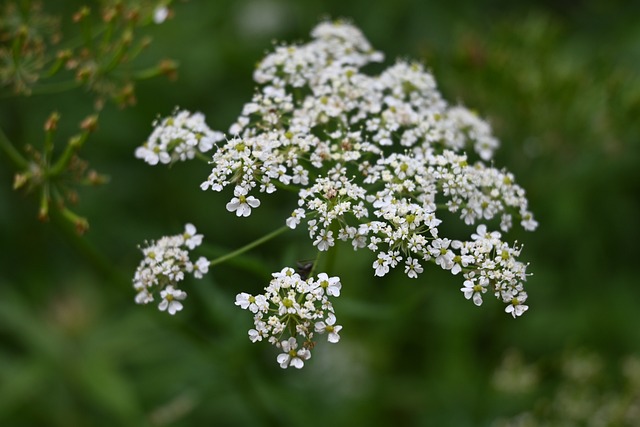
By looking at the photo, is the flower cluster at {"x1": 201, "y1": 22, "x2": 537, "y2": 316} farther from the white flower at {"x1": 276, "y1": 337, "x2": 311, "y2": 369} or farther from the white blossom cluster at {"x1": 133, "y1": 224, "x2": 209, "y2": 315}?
the white flower at {"x1": 276, "y1": 337, "x2": 311, "y2": 369}

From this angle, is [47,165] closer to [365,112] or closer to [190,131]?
[190,131]

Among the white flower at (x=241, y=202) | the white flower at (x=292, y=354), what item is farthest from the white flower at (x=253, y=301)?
the white flower at (x=241, y=202)

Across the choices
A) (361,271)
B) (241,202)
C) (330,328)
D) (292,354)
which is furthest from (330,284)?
(361,271)

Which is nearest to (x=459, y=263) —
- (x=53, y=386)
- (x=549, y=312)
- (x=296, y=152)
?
(x=296, y=152)

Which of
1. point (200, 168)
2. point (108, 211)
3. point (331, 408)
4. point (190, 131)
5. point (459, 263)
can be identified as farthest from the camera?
point (200, 168)

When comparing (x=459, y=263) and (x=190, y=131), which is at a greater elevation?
(x=190, y=131)

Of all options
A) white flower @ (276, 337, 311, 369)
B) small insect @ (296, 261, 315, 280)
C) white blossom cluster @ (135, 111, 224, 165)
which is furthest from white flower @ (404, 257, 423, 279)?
white blossom cluster @ (135, 111, 224, 165)
